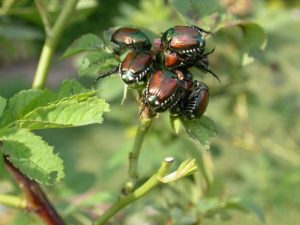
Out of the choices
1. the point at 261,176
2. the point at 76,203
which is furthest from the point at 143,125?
the point at 261,176

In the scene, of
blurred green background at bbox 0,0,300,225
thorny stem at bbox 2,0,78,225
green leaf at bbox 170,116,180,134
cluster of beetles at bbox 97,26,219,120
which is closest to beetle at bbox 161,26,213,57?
cluster of beetles at bbox 97,26,219,120

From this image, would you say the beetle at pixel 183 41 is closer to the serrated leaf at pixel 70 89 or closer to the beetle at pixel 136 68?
the beetle at pixel 136 68

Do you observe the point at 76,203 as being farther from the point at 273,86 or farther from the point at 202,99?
the point at 273,86

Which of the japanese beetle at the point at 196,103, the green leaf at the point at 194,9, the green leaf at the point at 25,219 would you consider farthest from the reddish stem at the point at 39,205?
the green leaf at the point at 194,9

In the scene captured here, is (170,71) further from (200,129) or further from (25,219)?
(25,219)

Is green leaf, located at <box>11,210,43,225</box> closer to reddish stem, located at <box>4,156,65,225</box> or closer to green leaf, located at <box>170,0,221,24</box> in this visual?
reddish stem, located at <box>4,156,65,225</box>

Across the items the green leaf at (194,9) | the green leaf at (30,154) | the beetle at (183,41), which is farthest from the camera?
the green leaf at (194,9)
